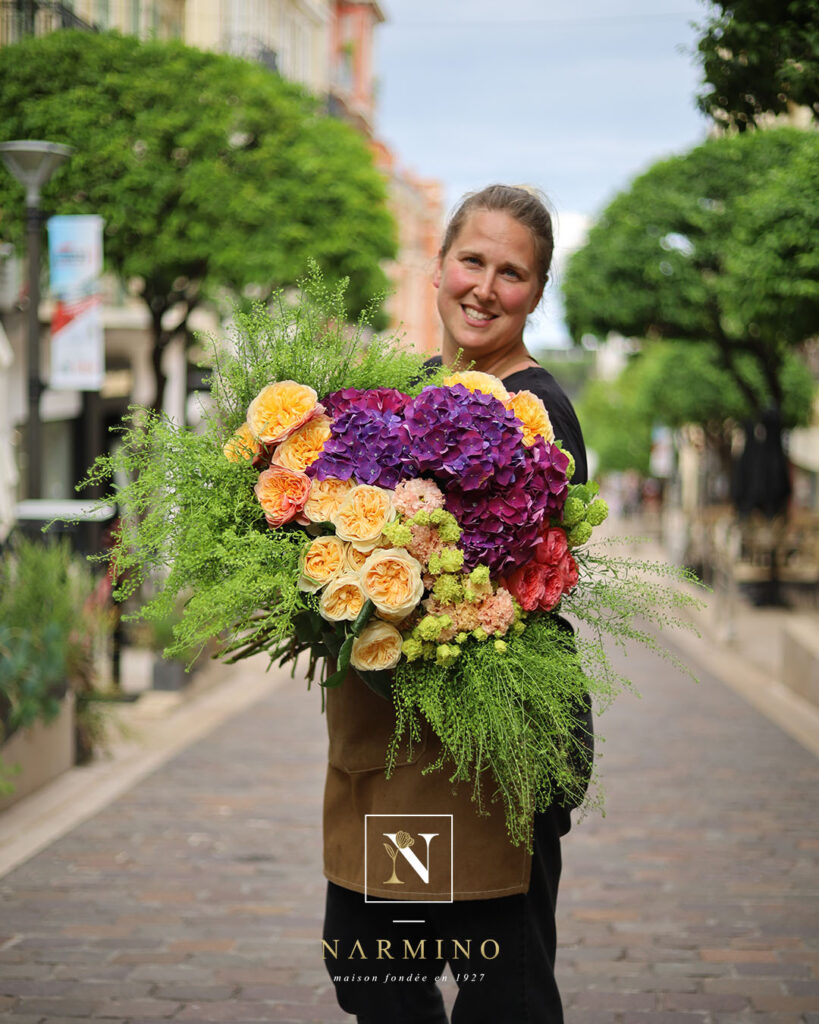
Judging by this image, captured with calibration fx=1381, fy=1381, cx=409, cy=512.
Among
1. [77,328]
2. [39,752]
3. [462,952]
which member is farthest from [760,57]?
[77,328]

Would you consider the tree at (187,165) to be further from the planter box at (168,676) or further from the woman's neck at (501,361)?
the woman's neck at (501,361)

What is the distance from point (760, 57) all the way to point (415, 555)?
290cm

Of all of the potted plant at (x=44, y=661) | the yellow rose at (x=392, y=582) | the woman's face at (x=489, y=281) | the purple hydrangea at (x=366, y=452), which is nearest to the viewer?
the yellow rose at (x=392, y=582)

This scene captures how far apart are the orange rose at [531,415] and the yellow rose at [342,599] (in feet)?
1.49

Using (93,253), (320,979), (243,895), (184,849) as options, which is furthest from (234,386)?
(93,253)

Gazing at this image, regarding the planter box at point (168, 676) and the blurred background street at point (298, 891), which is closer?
the blurred background street at point (298, 891)

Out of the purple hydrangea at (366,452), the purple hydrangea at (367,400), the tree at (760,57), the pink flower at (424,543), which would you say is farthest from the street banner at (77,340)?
the pink flower at (424,543)

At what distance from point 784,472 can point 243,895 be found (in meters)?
16.1

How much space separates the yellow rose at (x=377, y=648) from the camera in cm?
259

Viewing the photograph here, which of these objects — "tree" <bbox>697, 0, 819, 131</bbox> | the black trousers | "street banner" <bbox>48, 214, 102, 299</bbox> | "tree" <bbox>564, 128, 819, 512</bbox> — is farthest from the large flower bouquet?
"tree" <bbox>564, 128, 819, 512</bbox>

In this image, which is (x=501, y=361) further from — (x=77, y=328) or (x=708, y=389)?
(x=708, y=389)

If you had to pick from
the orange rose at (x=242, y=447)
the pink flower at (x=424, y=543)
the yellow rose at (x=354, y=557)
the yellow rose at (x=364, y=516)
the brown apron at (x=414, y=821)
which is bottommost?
the brown apron at (x=414, y=821)

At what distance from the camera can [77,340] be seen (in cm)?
1152

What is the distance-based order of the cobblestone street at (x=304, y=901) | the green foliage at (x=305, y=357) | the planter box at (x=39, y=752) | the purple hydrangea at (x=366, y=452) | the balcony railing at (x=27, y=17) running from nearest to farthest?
the purple hydrangea at (x=366, y=452)
the green foliage at (x=305, y=357)
the cobblestone street at (x=304, y=901)
the planter box at (x=39, y=752)
the balcony railing at (x=27, y=17)
